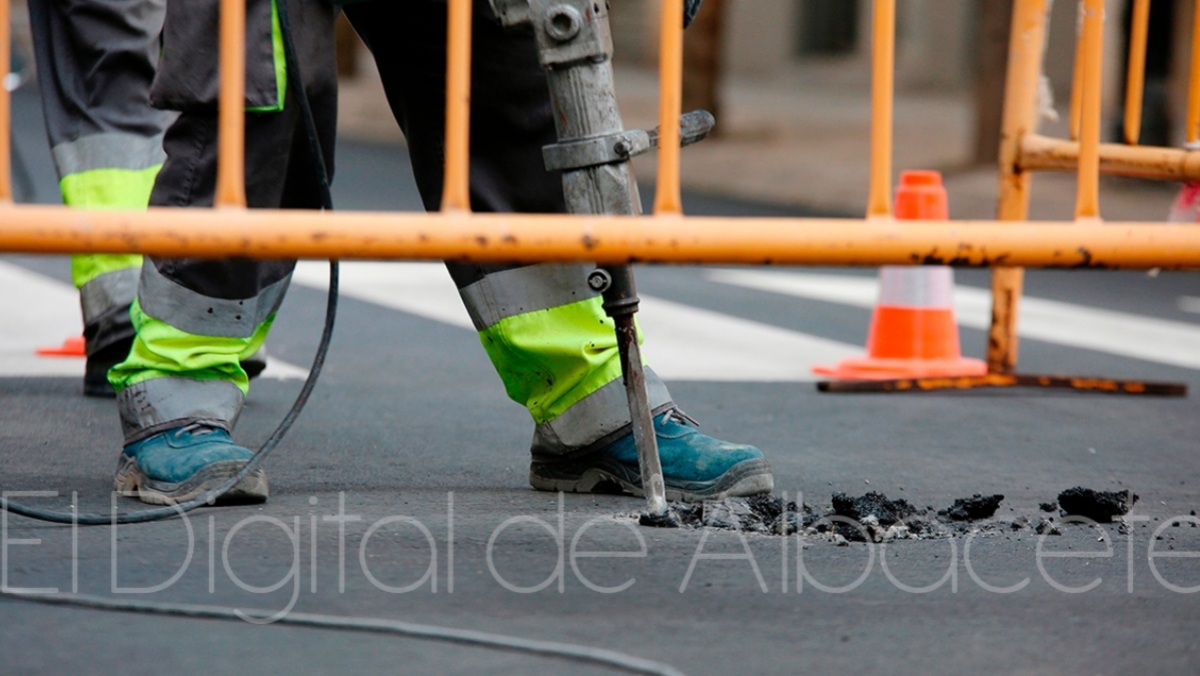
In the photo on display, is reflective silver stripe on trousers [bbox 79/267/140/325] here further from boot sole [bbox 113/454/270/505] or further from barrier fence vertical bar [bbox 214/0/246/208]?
barrier fence vertical bar [bbox 214/0/246/208]

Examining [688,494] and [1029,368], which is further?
[1029,368]

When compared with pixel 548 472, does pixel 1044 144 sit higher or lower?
higher

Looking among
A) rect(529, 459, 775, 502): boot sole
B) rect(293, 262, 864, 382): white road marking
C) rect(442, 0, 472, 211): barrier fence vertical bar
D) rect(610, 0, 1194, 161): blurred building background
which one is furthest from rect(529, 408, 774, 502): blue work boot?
rect(610, 0, 1194, 161): blurred building background

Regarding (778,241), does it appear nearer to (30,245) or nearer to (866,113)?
(30,245)

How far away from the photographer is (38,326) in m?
4.65

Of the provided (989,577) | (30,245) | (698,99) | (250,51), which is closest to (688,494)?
(989,577)

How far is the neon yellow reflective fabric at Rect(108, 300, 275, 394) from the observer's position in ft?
8.58

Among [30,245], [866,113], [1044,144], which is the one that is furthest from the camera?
[866,113]

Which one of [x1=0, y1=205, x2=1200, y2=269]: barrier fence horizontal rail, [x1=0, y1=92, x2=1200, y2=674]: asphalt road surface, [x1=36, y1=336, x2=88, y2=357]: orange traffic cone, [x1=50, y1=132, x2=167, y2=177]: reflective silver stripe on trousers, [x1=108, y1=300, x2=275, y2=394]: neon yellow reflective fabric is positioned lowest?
[x1=0, y1=92, x2=1200, y2=674]: asphalt road surface

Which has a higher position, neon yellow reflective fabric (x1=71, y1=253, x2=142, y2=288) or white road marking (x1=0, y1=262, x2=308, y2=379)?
neon yellow reflective fabric (x1=71, y1=253, x2=142, y2=288)

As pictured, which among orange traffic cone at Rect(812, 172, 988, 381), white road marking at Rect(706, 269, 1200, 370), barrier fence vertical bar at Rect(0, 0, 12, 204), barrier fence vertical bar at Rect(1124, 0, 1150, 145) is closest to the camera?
barrier fence vertical bar at Rect(0, 0, 12, 204)

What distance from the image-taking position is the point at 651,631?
6.46 ft

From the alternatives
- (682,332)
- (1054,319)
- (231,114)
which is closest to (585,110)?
(231,114)

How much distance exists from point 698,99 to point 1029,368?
861 cm
